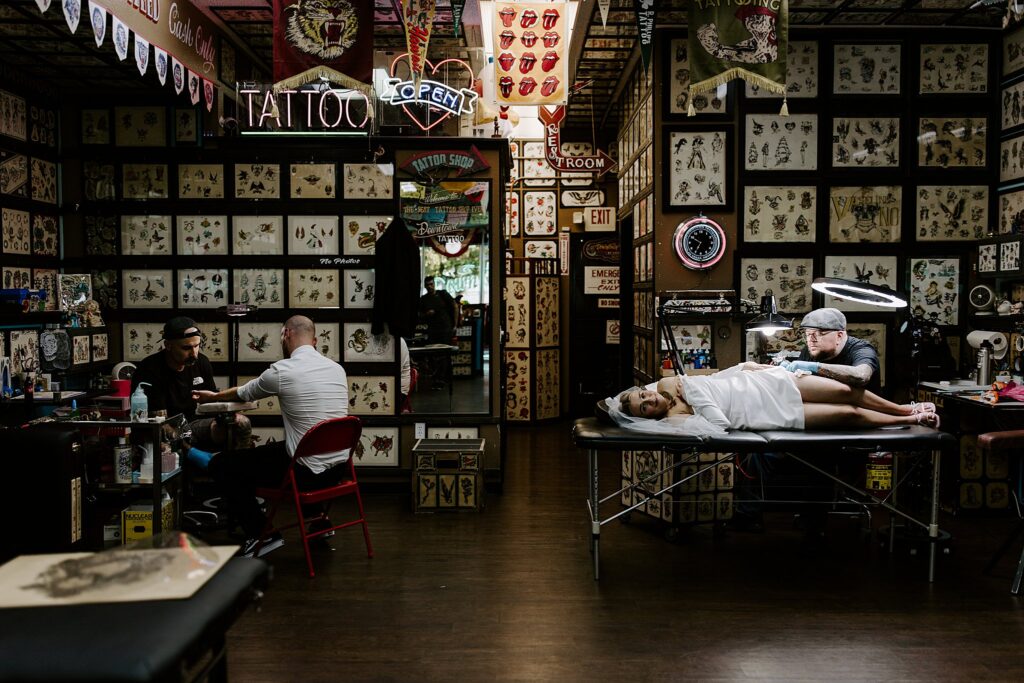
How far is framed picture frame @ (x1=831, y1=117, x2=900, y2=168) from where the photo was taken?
19.9 feet

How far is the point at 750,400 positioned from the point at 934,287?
2749 millimetres

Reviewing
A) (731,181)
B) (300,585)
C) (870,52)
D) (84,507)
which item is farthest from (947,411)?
(84,507)

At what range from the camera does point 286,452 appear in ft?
14.7

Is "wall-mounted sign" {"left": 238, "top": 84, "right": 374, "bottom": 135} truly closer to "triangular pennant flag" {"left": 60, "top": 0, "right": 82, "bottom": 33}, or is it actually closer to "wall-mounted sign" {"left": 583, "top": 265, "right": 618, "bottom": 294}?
"triangular pennant flag" {"left": 60, "top": 0, "right": 82, "bottom": 33}

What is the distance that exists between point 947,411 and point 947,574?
1580 mm

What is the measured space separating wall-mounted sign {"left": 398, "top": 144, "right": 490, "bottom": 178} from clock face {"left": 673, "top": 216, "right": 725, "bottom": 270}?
5.41 ft

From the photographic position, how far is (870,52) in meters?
6.02

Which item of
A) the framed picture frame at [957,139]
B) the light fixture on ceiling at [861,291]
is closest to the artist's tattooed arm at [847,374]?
the light fixture on ceiling at [861,291]

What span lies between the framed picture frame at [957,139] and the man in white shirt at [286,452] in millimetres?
4959

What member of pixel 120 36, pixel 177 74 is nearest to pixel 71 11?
pixel 120 36

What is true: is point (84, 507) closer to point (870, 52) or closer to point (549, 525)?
point (549, 525)

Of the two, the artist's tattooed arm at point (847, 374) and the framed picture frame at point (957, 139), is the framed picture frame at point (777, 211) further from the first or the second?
the artist's tattooed arm at point (847, 374)

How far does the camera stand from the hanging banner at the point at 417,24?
4984 mm

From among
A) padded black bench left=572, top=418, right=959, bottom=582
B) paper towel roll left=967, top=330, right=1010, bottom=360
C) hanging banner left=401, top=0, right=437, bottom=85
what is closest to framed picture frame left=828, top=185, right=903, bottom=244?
paper towel roll left=967, top=330, right=1010, bottom=360
